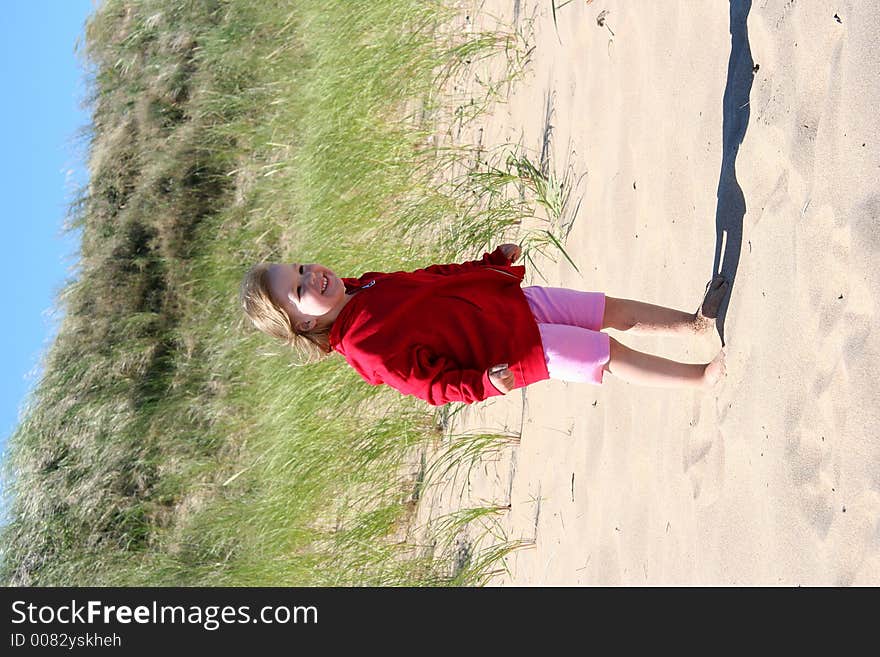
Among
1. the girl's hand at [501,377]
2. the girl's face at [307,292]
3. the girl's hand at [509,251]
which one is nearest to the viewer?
the girl's hand at [501,377]

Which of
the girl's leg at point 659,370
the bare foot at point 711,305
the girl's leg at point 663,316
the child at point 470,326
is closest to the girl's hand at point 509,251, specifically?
the child at point 470,326

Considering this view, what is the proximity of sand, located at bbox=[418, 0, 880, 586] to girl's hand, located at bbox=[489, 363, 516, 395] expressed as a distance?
0.67 metres

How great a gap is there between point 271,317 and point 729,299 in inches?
57.7

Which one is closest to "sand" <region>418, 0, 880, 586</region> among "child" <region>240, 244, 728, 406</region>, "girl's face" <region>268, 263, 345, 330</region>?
"child" <region>240, 244, 728, 406</region>

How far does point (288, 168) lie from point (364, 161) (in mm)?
1139

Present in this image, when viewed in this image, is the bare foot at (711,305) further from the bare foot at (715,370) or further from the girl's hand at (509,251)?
the girl's hand at (509,251)

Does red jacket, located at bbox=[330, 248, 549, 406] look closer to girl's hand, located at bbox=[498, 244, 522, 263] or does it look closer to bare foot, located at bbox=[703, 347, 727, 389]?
girl's hand, located at bbox=[498, 244, 522, 263]

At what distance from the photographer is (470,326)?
266cm

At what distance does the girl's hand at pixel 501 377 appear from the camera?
2.47 meters

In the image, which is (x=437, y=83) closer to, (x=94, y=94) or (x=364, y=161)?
(x=364, y=161)

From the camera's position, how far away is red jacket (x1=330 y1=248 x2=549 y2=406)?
258 cm

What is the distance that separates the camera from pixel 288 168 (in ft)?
20.1

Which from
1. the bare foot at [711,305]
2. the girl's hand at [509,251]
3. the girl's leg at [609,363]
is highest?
the girl's hand at [509,251]
